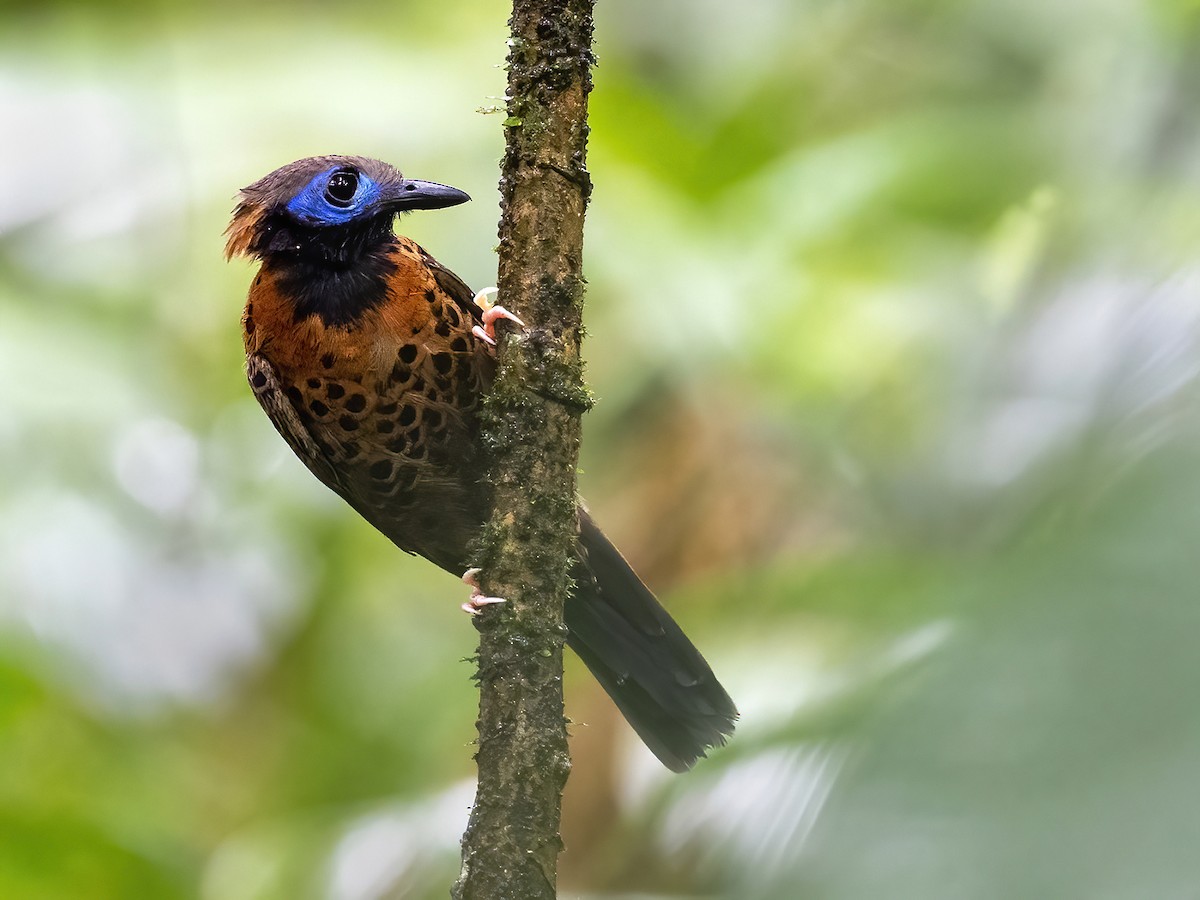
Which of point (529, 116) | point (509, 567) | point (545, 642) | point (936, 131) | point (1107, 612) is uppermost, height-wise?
point (936, 131)

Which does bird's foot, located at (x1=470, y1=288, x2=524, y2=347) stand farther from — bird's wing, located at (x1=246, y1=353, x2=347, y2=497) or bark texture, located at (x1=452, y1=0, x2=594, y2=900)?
bird's wing, located at (x1=246, y1=353, x2=347, y2=497)

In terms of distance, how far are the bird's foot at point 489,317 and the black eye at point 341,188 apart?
0.41 meters

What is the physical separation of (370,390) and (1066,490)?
8.31 feet

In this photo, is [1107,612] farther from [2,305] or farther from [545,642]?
[2,305]

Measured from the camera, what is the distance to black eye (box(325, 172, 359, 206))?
3.02m

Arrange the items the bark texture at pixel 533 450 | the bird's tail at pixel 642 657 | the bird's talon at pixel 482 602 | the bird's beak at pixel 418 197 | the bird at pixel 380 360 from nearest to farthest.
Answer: the bark texture at pixel 533 450 → the bird's talon at pixel 482 602 → the bird at pixel 380 360 → the bird's beak at pixel 418 197 → the bird's tail at pixel 642 657

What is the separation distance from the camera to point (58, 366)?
3.27 m

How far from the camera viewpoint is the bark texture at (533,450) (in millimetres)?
2197

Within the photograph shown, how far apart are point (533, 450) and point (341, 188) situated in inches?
41.2

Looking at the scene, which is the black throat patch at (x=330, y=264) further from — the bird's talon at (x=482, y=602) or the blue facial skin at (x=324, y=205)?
the bird's talon at (x=482, y=602)

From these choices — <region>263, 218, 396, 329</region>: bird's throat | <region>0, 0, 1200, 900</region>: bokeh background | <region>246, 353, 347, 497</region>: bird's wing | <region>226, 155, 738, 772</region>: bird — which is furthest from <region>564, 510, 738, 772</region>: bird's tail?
<region>263, 218, 396, 329</region>: bird's throat

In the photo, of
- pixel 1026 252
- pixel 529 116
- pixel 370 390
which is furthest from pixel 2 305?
pixel 1026 252

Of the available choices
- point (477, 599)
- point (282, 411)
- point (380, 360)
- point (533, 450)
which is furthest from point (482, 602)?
point (282, 411)

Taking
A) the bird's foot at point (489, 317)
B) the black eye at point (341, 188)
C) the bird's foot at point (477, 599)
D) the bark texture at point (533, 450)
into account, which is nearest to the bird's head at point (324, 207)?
the black eye at point (341, 188)
